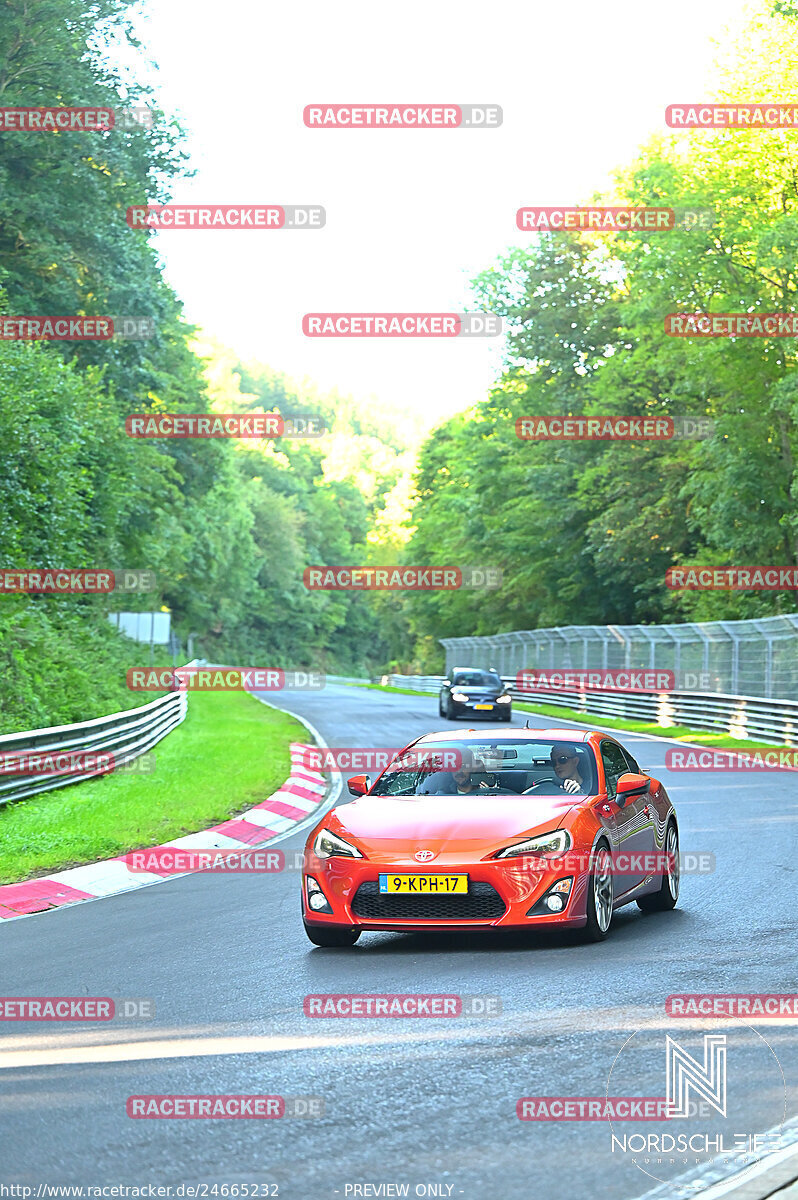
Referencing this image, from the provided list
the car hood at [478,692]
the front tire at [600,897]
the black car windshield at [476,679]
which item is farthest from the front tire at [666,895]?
Result: the black car windshield at [476,679]

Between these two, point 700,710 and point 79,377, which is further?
point 79,377

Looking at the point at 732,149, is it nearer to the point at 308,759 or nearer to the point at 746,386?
the point at 746,386

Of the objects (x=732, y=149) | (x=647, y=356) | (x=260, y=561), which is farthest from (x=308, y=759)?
(x=260, y=561)

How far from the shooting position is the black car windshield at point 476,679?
43344mm

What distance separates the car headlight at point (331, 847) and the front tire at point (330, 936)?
44 centimetres

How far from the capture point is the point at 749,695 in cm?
3206

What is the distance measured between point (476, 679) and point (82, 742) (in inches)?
1016

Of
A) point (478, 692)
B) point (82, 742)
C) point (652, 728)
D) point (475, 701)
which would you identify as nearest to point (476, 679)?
point (478, 692)

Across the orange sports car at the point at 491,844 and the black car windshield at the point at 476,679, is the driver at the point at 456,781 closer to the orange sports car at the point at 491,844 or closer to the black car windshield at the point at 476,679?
the orange sports car at the point at 491,844

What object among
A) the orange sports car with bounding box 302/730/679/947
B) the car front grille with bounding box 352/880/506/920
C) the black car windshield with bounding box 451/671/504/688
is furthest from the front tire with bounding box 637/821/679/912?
the black car windshield with bounding box 451/671/504/688

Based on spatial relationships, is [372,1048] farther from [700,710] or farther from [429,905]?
[700,710]

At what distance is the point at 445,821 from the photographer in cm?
927

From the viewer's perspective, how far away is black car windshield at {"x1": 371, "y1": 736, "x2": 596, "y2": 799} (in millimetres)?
10047

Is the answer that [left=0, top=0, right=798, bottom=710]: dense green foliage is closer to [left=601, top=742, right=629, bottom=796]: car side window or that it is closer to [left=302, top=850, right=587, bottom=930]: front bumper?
[left=601, top=742, right=629, bottom=796]: car side window
